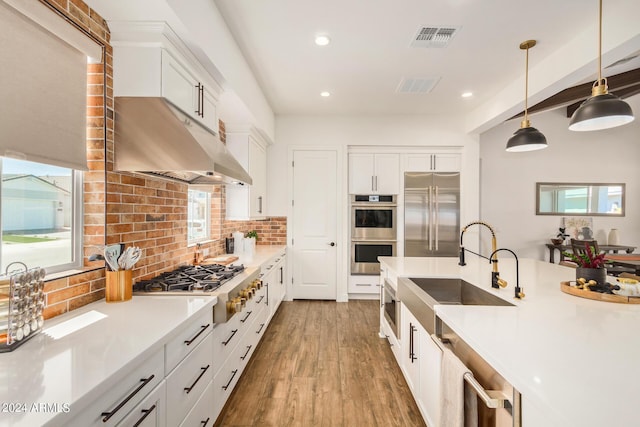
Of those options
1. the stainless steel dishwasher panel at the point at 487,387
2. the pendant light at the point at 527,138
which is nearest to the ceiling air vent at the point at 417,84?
the pendant light at the point at 527,138

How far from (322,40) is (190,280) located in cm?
228

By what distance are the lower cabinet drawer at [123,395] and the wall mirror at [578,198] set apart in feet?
20.7

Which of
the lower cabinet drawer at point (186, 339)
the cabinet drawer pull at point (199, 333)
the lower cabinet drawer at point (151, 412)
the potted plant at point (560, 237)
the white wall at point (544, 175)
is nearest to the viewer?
the lower cabinet drawer at point (151, 412)

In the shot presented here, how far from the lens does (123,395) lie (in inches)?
39.0

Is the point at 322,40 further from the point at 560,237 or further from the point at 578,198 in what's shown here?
the point at 578,198

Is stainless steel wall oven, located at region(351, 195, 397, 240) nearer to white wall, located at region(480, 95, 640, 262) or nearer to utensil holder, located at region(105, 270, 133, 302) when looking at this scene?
white wall, located at region(480, 95, 640, 262)

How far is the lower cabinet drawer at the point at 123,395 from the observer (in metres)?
0.85

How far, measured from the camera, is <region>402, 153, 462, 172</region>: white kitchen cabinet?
Result: 463cm

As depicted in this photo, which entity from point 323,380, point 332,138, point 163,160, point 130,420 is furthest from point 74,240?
point 332,138

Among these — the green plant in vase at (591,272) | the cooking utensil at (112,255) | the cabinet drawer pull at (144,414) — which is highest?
the cooking utensil at (112,255)

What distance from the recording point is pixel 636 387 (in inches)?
31.5

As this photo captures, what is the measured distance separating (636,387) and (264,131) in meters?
3.83

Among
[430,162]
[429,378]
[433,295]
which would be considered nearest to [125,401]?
[429,378]

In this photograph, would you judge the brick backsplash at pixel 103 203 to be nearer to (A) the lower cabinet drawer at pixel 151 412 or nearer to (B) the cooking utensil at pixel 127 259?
(B) the cooking utensil at pixel 127 259
